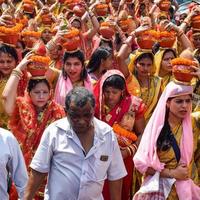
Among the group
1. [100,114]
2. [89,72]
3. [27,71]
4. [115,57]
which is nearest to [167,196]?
[100,114]

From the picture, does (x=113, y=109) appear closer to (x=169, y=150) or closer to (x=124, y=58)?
(x=169, y=150)

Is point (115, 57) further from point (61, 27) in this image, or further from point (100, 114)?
point (100, 114)

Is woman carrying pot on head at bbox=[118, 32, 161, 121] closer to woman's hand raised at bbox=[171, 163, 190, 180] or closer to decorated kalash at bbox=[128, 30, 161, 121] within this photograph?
decorated kalash at bbox=[128, 30, 161, 121]

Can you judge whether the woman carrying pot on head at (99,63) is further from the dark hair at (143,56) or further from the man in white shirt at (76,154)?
the man in white shirt at (76,154)

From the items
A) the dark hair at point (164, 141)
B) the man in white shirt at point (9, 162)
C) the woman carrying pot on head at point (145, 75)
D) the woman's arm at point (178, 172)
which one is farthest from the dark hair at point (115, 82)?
the man in white shirt at point (9, 162)

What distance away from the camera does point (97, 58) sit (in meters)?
7.31

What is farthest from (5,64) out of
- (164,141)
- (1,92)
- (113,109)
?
(164,141)

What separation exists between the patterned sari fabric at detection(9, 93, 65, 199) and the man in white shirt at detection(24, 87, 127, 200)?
128 cm

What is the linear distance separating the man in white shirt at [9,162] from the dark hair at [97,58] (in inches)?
119

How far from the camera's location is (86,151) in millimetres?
4469

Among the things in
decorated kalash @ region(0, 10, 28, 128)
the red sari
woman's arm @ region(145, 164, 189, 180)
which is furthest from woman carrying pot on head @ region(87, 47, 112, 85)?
woman's arm @ region(145, 164, 189, 180)

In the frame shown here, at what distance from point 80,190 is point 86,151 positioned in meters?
0.26

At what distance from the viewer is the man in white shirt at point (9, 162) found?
427cm

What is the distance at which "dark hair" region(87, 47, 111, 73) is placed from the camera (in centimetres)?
729
